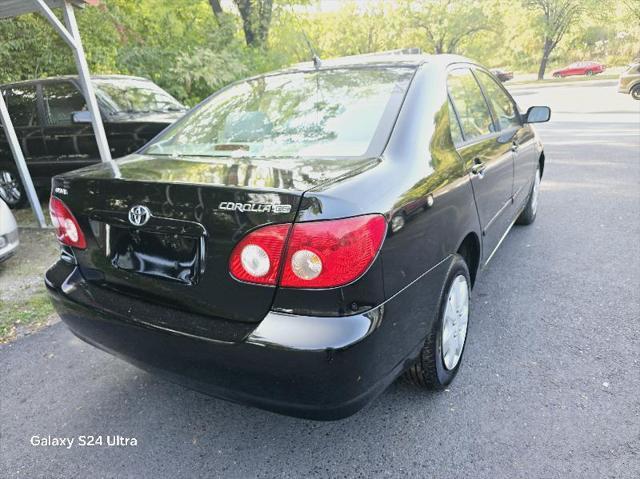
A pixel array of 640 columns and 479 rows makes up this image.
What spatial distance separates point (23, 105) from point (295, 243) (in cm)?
658

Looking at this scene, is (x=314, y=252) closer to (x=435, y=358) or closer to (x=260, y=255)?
(x=260, y=255)

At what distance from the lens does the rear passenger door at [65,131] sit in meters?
6.02

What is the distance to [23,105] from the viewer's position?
6469mm

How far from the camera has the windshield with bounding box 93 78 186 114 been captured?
6.07 m

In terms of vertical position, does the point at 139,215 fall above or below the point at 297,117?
below

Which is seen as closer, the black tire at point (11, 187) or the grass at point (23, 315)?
the grass at point (23, 315)

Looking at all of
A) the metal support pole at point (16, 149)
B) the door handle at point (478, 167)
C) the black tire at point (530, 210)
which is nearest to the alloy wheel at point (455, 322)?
the door handle at point (478, 167)

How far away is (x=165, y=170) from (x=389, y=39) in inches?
1830

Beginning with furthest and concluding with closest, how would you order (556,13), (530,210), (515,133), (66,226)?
(556,13), (530,210), (515,133), (66,226)

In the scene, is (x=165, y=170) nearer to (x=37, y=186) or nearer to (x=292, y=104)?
(x=292, y=104)

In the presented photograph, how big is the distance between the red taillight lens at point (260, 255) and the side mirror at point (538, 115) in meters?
3.17

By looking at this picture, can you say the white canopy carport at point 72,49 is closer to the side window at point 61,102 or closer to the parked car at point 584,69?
the side window at point 61,102

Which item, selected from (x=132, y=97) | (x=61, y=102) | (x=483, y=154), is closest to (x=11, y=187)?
(x=61, y=102)

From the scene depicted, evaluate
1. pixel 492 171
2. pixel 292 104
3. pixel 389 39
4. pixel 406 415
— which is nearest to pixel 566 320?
pixel 492 171
